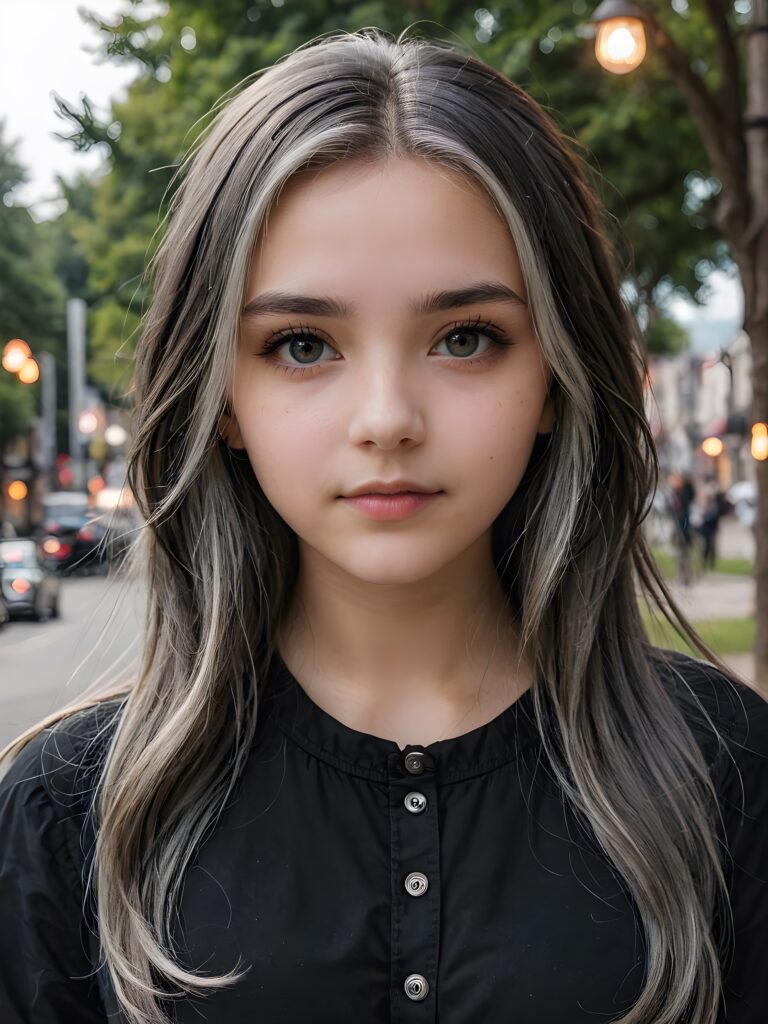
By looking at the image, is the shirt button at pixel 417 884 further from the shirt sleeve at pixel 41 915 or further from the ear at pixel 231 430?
the ear at pixel 231 430

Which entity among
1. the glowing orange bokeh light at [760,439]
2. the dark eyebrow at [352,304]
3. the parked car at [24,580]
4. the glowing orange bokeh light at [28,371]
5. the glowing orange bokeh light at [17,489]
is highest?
the glowing orange bokeh light at [17,489]

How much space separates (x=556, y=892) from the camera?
172cm

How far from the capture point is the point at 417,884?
1700 mm

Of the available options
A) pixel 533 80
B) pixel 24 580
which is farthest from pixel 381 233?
pixel 24 580

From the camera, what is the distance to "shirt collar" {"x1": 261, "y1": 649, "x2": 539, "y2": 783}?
180 centimetres

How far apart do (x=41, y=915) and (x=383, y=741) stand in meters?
0.52

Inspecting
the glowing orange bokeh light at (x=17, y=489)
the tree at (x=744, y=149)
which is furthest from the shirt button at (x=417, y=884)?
the glowing orange bokeh light at (x=17, y=489)

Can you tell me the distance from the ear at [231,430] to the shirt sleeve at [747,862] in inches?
32.7

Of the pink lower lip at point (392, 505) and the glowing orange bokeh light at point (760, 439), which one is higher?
the glowing orange bokeh light at point (760, 439)

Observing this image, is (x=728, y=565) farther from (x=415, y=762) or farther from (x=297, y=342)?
(x=297, y=342)

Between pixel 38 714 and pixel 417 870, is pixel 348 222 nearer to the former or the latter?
pixel 417 870

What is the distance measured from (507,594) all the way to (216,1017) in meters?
0.76

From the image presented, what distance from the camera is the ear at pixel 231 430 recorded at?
A: 74.5 inches

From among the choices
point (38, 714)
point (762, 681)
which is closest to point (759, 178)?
→ point (762, 681)
